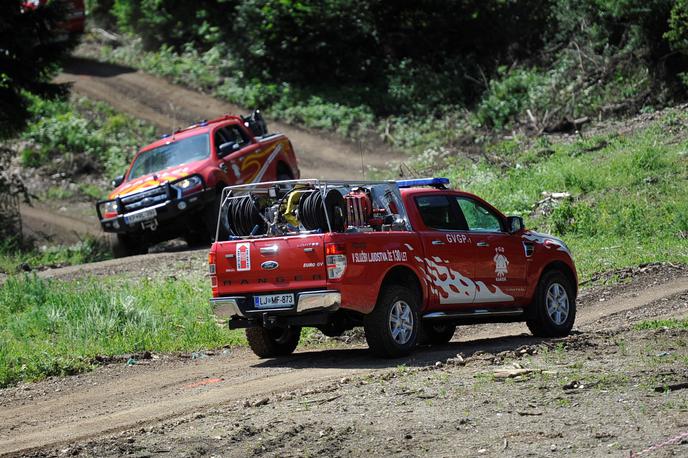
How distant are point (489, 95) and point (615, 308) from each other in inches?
634

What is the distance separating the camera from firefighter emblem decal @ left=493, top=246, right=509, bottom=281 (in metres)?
12.5

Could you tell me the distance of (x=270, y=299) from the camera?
11047 millimetres

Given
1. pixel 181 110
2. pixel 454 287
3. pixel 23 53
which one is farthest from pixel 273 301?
pixel 181 110

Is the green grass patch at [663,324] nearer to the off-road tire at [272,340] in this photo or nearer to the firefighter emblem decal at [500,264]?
the firefighter emblem decal at [500,264]

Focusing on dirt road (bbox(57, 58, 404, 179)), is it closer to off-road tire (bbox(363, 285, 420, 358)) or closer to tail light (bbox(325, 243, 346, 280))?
off-road tire (bbox(363, 285, 420, 358))

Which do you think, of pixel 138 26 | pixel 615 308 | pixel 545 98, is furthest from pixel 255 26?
pixel 615 308

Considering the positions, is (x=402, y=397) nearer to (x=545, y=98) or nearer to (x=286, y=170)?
(x=286, y=170)

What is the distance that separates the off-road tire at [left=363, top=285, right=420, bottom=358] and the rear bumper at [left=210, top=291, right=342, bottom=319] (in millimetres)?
472

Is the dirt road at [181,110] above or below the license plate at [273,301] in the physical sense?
above

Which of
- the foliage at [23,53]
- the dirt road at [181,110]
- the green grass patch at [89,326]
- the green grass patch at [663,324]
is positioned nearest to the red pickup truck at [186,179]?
the foliage at [23,53]

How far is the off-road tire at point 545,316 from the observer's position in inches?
504

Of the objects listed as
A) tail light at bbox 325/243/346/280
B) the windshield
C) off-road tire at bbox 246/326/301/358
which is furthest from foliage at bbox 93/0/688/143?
tail light at bbox 325/243/346/280

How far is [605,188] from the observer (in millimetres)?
20484

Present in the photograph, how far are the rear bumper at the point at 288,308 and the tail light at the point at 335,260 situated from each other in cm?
18
